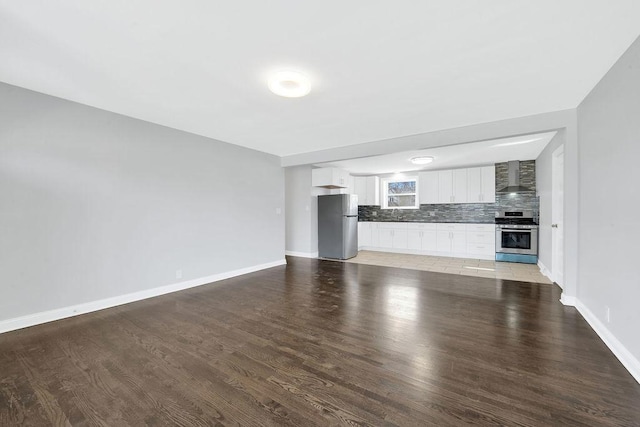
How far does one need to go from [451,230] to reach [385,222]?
171 centimetres

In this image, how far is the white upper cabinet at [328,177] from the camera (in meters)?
6.48

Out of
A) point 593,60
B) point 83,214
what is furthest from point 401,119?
point 83,214

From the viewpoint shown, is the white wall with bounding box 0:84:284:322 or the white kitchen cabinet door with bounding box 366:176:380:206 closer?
the white wall with bounding box 0:84:284:322

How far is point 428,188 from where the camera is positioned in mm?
7105

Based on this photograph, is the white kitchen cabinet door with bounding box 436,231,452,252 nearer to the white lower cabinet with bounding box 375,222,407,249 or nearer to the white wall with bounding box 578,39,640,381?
the white lower cabinet with bounding box 375,222,407,249

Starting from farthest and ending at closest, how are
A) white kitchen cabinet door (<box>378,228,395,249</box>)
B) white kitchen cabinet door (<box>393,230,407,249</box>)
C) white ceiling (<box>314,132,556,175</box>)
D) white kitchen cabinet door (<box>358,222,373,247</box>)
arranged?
1. white kitchen cabinet door (<box>358,222,373,247</box>)
2. white kitchen cabinet door (<box>378,228,395,249</box>)
3. white kitchen cabinet door (<box>393,230,407,249</box>)
4. white ceiling (<box>314,132,556,175</box>)

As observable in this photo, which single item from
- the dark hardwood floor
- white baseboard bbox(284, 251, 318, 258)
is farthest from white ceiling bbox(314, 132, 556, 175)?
the dark hardwood floor

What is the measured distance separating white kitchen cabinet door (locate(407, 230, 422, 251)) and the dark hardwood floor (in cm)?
360

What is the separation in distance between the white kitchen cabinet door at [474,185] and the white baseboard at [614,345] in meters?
3.92

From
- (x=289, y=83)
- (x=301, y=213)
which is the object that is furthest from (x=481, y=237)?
(x=289, y=83)

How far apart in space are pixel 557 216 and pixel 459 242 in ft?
8.27

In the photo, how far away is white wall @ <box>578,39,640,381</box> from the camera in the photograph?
188 cm

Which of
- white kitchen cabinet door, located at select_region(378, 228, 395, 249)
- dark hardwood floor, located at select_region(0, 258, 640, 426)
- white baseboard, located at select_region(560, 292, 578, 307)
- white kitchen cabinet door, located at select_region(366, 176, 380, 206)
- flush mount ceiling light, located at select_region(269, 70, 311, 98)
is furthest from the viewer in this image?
white kitchen cabinet door, located at select_region(366, 176, 380, 206)

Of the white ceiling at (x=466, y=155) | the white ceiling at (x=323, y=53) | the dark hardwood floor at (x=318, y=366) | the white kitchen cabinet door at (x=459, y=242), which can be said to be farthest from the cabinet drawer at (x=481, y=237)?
the white ceiling at (x=323, y=53)
